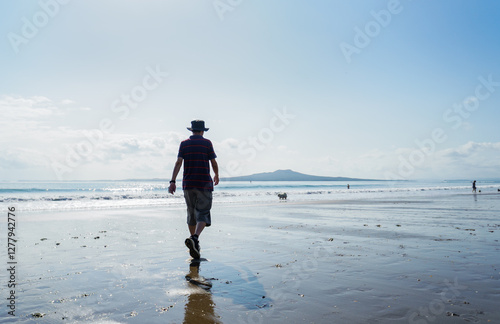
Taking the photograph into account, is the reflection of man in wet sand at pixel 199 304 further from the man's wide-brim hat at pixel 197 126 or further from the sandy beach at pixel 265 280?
the man's wide-brim hat at pixel 197 126

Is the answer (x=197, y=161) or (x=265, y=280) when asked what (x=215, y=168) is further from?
(x=265, y=280)

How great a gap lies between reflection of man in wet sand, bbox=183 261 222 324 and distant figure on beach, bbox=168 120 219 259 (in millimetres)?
1547

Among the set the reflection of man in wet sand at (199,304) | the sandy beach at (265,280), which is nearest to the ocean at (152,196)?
the sandy beach at (265,280)

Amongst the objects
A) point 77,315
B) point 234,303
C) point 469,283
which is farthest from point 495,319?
point 77,315

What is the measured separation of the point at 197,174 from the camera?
6.30m

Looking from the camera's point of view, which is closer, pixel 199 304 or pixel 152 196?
pixel 199 304

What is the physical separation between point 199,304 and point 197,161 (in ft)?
10.2

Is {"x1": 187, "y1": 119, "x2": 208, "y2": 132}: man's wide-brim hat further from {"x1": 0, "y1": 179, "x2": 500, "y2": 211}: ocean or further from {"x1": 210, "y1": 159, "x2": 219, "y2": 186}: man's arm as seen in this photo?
{"x1": 0, "y1": 179, "x2": 500, "y2": 211}: ocean

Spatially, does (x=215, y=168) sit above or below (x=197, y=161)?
below

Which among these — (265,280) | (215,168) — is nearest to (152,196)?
(215,168)

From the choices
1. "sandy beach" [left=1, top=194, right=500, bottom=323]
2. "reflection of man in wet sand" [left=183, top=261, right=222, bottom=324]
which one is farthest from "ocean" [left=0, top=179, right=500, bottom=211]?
"reflection of man in wet sand" [left=183, top=261, right=222, bottom=324]

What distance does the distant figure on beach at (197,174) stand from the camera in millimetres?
6270

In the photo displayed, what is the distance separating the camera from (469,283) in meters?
4.27

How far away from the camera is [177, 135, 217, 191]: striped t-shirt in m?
6.29
